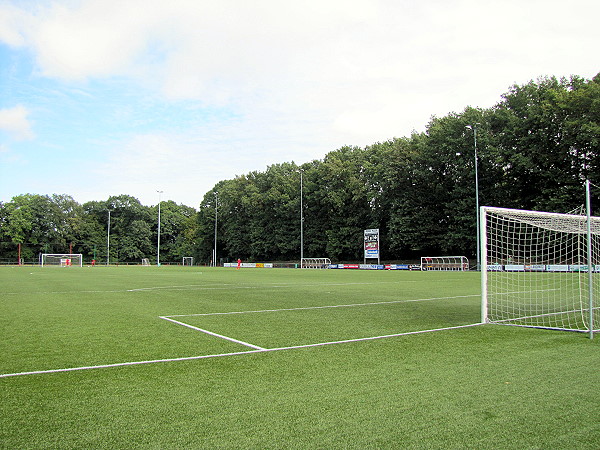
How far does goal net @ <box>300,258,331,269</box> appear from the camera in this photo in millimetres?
59641

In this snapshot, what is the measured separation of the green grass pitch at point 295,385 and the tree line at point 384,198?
1383 inches

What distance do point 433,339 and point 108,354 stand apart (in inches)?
172

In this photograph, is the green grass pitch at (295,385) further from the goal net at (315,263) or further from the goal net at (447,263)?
the goal net at (315,263)

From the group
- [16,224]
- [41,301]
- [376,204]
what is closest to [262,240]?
[376,204]

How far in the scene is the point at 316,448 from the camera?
9.53 ft

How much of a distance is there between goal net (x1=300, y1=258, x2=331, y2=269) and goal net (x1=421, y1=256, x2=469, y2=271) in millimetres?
15814

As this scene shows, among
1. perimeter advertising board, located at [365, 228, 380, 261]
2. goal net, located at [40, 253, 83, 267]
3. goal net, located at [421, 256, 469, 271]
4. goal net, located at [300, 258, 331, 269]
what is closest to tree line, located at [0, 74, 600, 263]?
goal net, located at [300, 258, 331, 269]

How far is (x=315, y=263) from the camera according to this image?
60625mm

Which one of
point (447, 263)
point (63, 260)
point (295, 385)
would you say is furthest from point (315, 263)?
point (295, 385)

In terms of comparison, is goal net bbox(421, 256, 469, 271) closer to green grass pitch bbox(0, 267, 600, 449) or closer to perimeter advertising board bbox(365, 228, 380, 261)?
perimeter advertising board bbox(365, 228, 380, 261)

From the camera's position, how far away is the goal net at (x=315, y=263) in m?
59.6

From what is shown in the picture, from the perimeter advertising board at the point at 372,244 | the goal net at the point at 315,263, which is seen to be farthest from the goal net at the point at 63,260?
the perimeter advertising board at the point at 372,244

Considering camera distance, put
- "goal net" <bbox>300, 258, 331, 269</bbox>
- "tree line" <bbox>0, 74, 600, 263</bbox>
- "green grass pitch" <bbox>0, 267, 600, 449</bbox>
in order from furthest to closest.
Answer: "goal net" <bbox>300, 258, 331, 269</bbox>
"tree line" <bbox>0, 74, 600, 263</bbox>
"green grass pitch" <bbox>0, 267, 600, 449</bbox>

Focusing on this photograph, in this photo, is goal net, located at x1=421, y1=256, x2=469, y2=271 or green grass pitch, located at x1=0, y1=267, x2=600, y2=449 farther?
goal net, located at x1=421, y1=256, x2=469, y2=271
